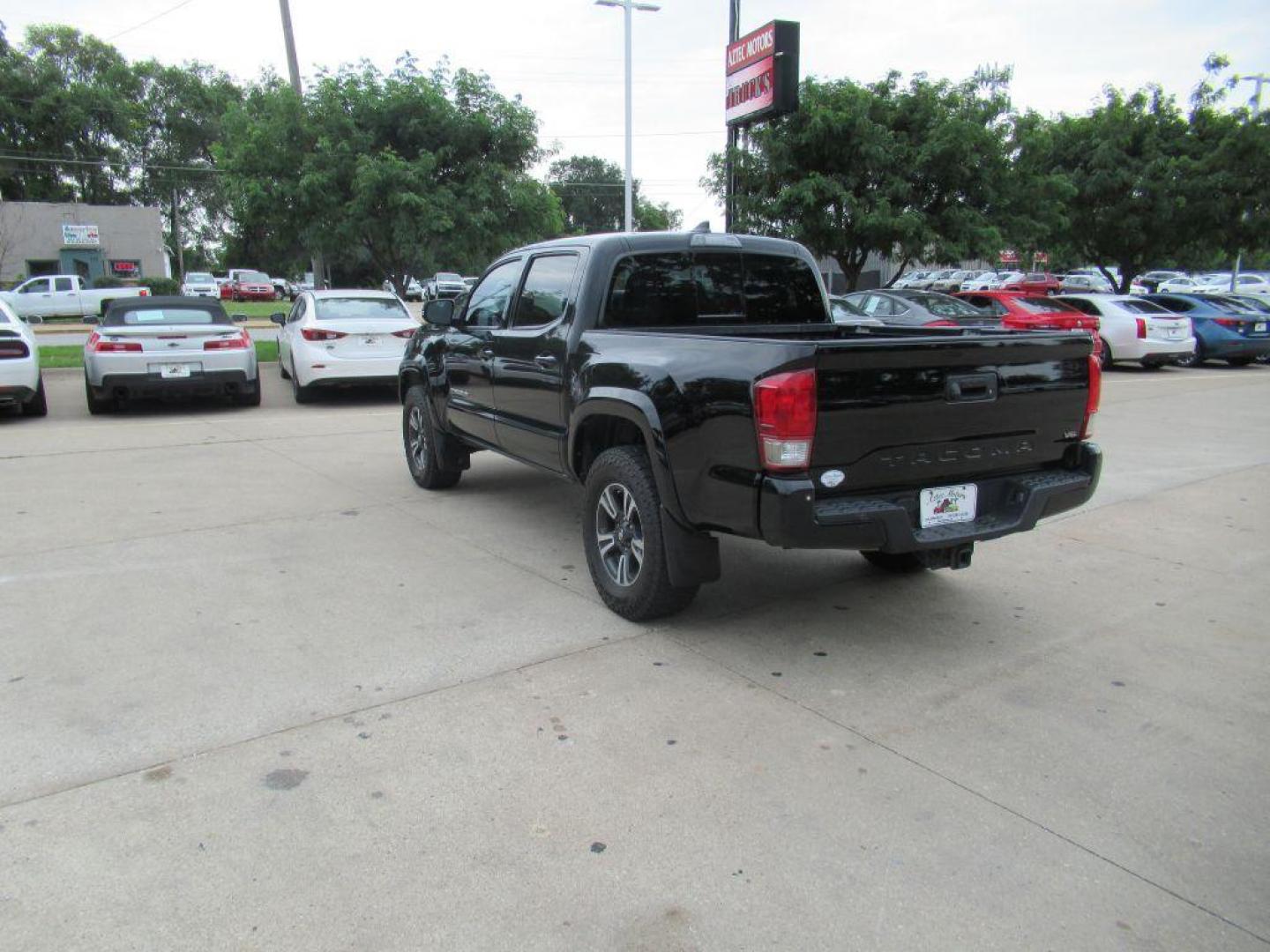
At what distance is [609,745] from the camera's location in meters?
3.41

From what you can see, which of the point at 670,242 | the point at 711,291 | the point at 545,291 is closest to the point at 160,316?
the point at 545,291

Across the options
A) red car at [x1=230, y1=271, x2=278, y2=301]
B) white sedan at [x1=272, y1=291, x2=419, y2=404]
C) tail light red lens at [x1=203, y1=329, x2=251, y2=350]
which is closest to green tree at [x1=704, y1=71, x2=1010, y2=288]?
white sedan at [x1=272, y1=291, x2=419, y2=404]

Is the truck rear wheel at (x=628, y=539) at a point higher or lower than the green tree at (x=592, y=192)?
lower

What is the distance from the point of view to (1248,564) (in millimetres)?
5734

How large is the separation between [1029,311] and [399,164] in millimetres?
11224

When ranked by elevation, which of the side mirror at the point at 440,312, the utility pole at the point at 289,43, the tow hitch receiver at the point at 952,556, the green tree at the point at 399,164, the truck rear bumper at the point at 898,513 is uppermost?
the utility pole at the point at 289,43

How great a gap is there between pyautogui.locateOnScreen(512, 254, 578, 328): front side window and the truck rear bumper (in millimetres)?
2134

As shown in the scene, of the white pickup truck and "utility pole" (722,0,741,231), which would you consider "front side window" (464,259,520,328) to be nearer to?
"utility pole" (722,0,741,231)

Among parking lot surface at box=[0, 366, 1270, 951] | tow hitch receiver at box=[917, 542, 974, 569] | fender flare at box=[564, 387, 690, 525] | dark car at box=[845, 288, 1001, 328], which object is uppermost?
dark car at box=[845, 288, 1001, 328]

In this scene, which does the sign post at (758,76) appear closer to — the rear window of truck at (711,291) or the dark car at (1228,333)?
the dark car at (1228,333)

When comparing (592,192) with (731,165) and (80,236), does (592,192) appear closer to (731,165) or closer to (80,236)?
(80,236)

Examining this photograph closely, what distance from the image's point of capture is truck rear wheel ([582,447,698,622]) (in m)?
4.38

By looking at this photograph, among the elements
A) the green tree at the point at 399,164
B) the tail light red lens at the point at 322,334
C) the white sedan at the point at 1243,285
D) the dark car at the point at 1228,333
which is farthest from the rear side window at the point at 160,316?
Result: the white sedan at the point at 1243,285

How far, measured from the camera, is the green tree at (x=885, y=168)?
17.2m
